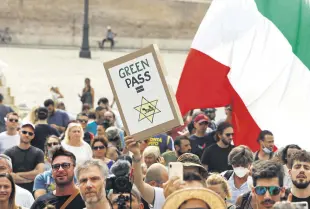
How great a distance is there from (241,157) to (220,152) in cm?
195

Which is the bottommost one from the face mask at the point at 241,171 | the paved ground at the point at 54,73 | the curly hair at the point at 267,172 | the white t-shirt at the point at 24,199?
the white t-shirt at the point at 24,199

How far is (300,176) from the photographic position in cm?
714

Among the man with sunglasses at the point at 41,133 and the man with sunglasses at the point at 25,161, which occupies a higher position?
the man with sunglasses at the point at 41,133

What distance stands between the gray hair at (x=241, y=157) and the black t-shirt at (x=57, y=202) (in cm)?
203

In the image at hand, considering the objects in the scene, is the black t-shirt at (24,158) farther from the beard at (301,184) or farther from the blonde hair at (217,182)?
the beard at (301,184)

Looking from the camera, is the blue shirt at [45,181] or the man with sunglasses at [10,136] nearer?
Answer: the blue shirt at [45,181]

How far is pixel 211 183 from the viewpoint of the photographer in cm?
731

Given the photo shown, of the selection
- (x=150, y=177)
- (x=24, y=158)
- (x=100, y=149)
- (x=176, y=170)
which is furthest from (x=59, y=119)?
(x=176, y=170)

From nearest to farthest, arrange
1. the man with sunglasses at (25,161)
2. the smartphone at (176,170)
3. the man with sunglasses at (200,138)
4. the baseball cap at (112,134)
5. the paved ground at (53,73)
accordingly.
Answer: the smartphone at (176,170) < the man with sunglasses at (25,161) < the man with sunglasses at (200,138) < the baseball cap at (112,134) < the paved ground at (53,73)

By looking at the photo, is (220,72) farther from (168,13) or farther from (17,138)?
(168,13)

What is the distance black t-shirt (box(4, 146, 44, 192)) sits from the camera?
10219 mm

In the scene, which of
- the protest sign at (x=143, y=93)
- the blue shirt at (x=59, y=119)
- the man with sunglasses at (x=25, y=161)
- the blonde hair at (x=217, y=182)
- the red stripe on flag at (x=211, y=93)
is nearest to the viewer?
the protest sign at (x=143, y=93)

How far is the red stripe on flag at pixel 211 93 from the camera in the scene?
31.8 ft

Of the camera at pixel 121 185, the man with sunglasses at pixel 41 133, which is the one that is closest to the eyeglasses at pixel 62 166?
the camera at pixel 121 185
